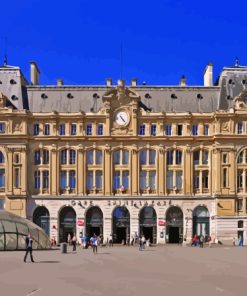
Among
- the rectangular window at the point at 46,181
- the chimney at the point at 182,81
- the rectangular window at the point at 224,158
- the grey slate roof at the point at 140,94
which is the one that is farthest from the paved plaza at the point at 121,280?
the chimney at the point at 182,81

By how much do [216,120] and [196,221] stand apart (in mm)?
16512

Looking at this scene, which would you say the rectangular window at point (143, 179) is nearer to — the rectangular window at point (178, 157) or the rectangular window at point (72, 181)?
the rectangular window at point (178, 157)

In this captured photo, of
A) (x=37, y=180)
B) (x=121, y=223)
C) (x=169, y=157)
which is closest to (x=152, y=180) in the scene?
(x=169, y=157)

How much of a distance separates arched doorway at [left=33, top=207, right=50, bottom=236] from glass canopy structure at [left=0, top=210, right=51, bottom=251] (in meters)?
27.2

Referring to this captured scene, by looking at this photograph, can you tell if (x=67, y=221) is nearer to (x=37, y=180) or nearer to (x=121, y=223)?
(x=37, y=180)

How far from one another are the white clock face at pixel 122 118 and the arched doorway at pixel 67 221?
52.6 feet

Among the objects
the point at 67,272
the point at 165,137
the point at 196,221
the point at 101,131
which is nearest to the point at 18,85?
the point at 101,131

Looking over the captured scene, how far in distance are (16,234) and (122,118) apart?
40.3 meters

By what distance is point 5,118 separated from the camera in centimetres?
11969

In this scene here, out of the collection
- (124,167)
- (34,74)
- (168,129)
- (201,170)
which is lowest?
(201,170)

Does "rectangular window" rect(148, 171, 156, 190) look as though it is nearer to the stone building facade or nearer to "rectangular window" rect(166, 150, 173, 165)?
the stone building facade

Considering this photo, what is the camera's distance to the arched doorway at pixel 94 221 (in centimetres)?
11962

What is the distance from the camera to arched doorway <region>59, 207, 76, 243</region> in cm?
11956

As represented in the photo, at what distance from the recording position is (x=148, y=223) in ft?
393
